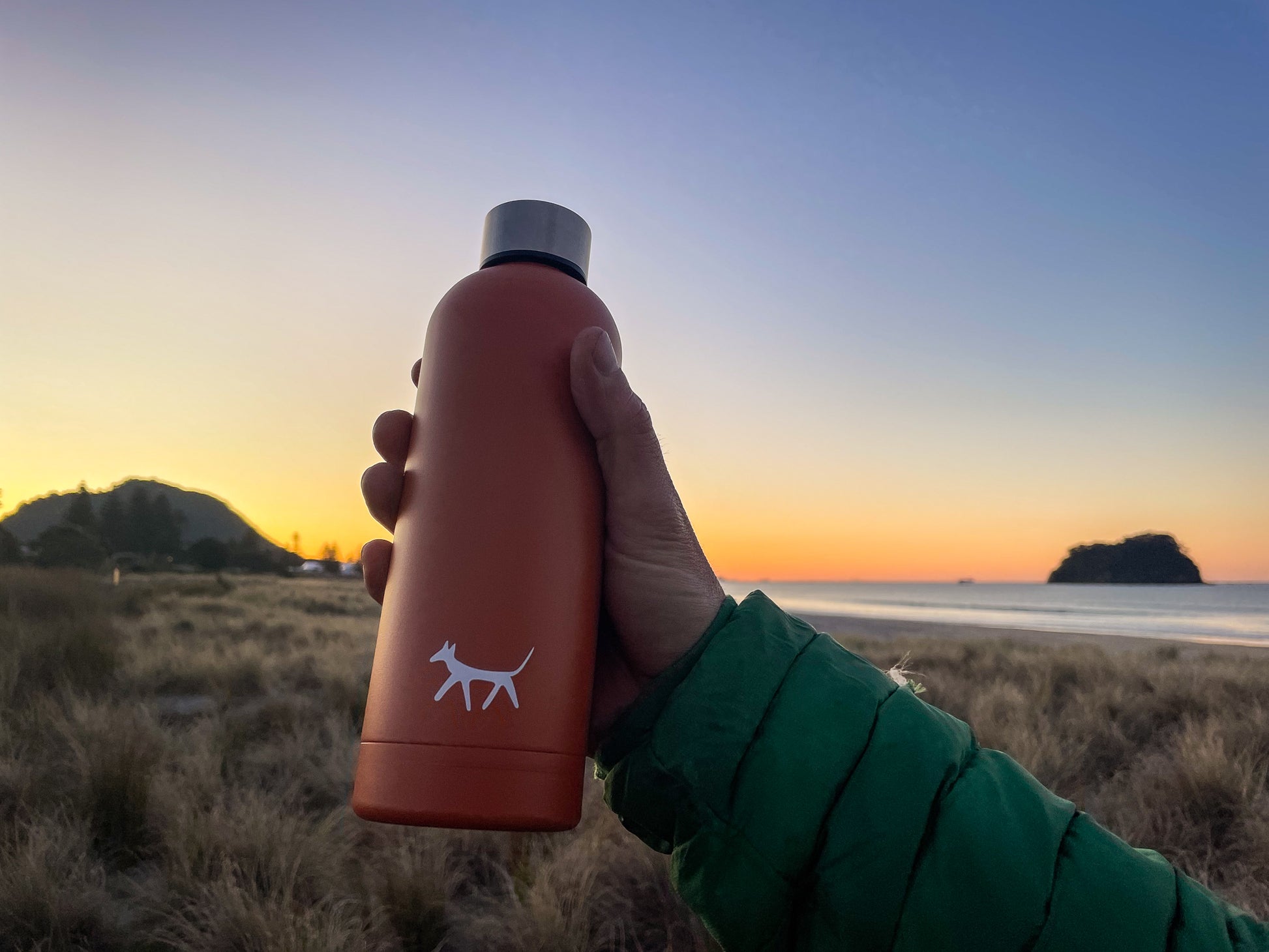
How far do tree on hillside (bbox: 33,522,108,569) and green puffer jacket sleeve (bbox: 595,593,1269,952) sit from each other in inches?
434

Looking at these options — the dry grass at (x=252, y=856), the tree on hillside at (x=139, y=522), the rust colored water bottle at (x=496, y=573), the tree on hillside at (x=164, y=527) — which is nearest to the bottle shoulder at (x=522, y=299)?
the rust colored water bottle at (x=496, y=573)

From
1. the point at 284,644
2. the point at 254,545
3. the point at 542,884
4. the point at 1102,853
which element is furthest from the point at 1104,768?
the point at 254,545

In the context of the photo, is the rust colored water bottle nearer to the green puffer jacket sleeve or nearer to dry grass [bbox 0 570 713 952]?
the green puffer jacket sleeve

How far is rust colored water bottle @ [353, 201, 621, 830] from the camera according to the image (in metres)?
1.06

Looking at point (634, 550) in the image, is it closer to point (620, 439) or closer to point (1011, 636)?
point (620, 439)

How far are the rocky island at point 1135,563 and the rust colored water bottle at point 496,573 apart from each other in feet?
321

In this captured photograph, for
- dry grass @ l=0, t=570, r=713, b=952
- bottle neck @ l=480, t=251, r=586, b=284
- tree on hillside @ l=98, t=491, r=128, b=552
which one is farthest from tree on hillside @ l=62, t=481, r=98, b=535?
bottle neck @ l=480, t=251, r=586, b=284

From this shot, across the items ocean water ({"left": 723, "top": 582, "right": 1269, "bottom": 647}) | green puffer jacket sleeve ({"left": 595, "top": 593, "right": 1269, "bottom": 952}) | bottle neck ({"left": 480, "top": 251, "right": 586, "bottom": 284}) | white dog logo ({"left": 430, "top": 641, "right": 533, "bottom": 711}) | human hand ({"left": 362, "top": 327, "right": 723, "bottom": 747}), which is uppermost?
bottle neck ({"left": 480, "top": 251, "right": 586, "bottom": 284})

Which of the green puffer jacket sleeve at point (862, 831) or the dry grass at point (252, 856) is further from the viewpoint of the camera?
the dry grass at point (252, 856)

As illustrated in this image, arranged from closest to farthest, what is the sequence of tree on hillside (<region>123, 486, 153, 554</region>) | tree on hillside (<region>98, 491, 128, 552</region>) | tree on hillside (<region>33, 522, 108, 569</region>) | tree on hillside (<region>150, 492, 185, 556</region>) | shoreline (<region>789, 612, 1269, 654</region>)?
tree on hillside (<region>33, 522, 108, 569</region>) < shoreline (<region>789, 612, 1269, 654</region>) < tree on hillside (<region>98, 491, 128, 552</region>) < tree on hillside (<region>123, 486, 153, 554</region>) < tree on hillside (<region>150, 492, 185, 556</region>)

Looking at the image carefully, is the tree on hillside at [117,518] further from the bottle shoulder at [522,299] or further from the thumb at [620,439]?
the thumb at [620,439]

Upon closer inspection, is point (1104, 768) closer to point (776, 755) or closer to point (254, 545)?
point (776, 755)

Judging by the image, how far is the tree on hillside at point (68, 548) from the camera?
10352 mm

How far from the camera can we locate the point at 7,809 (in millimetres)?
3371
